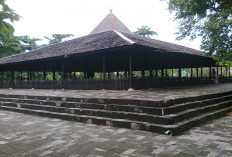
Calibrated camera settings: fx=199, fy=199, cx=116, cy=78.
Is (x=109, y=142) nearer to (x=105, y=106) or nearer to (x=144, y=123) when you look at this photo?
(x=144, y=123)

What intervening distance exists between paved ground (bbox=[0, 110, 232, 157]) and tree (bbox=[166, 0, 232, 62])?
189 inches

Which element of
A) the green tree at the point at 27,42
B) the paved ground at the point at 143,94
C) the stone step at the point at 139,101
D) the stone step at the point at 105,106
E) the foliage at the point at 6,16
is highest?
the green tree at the point at 27,42

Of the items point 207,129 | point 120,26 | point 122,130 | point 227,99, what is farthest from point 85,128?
point 120,26

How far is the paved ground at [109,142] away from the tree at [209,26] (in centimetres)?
479

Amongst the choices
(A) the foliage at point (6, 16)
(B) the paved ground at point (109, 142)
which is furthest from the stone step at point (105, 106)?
(A) the foliage at point (6, 16)

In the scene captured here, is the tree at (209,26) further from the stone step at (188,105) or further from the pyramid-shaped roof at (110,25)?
the pyramid-shaped roof at (110,25)

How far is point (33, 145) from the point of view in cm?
420

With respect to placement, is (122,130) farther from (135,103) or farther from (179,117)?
(179,117)

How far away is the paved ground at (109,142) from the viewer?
3.67m

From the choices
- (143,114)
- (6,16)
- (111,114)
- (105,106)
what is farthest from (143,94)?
(6,16)

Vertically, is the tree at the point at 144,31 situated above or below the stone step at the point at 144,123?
above

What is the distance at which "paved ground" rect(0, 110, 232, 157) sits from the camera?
12.0 ft

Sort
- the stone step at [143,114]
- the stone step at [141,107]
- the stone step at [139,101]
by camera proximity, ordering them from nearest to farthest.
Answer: the stone step at [143,114], the stone step at [141,107], the stone step at [139,101]

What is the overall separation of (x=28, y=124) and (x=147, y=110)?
3.83 meters
